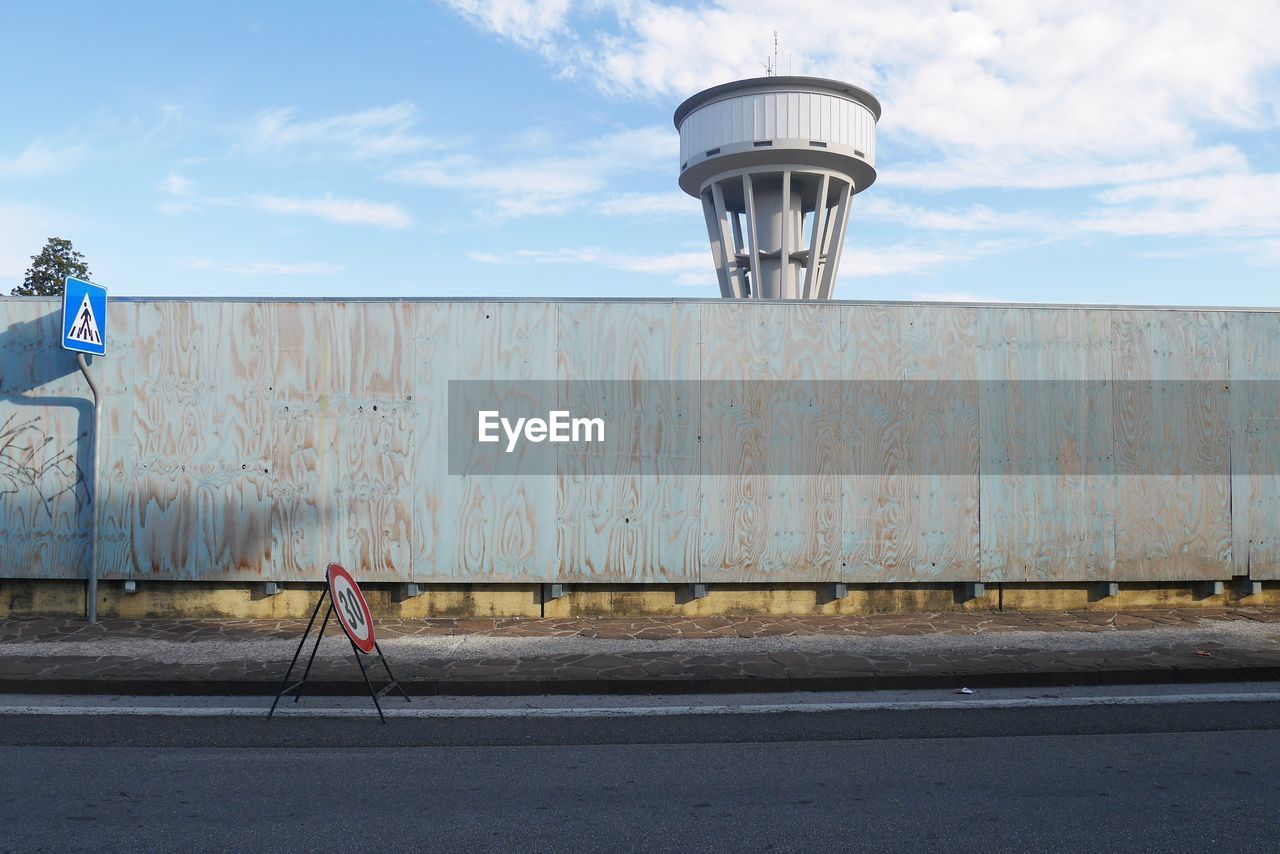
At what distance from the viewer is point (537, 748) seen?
5.79m

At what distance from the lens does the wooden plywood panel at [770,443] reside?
10016 millimetres

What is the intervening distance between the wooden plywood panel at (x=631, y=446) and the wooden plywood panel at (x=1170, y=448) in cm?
474

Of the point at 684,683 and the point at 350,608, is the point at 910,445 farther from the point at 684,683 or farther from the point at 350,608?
the point at 350,608

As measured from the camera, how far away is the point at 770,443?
1009 centimetres

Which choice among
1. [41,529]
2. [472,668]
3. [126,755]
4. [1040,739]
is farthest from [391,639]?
[1040,739]

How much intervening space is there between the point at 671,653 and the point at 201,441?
18.3 ft

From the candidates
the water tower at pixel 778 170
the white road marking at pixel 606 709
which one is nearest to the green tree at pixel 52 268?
the water tower at pixel 778 170

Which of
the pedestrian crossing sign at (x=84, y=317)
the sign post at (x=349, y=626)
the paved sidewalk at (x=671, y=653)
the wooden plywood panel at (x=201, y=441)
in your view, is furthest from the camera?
the wooden plywood panel at (x=201, y=441)

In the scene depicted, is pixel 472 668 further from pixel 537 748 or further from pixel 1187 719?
pixel 1187 719

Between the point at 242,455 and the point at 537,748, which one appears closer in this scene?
the point at 537,748

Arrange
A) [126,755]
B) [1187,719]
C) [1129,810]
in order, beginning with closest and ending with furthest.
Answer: [1129,810]
[126,755]
[1187,719]

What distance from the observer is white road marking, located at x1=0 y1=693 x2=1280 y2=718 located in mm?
6559

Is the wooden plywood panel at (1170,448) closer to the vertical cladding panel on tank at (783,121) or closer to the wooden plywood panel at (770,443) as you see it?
the wooden plywood panel at (770,443)

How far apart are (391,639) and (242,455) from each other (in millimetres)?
2752
